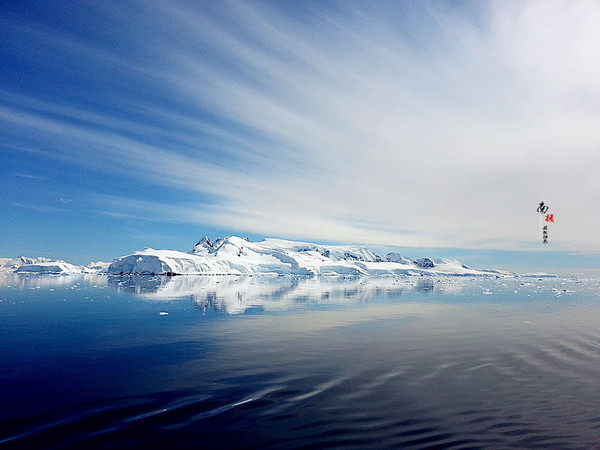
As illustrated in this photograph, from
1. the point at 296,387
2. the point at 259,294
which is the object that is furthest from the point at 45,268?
the point at 296,387

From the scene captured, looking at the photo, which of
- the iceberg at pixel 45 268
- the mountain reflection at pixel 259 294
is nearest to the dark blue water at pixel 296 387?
the mountain reflection at pixel 259 294

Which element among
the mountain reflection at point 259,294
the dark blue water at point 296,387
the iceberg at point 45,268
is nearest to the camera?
the dark blue water at point 296,387

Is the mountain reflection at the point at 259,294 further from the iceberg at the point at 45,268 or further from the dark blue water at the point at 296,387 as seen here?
the iceberg at the point at 45,268

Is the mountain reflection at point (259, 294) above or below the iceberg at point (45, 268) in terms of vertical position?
below

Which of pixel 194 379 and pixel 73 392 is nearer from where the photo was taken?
pixel 73 392

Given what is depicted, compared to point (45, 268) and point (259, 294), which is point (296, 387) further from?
point (45, 268)

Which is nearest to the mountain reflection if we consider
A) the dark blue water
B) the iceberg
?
the dark blue water

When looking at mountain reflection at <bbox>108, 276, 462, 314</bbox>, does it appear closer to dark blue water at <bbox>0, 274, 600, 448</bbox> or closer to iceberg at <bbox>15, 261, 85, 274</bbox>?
dark blue water at <bbox>0, 274, 600, 448</bbox>

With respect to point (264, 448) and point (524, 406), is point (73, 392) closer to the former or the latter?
point (264, 448)

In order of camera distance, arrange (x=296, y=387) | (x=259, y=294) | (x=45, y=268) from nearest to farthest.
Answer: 1. (x=296, y=387)
2. (x=259, y=294)
3. (x=45, y=268)

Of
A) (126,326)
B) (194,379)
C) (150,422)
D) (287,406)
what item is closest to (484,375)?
(287,406)

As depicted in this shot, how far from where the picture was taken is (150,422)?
23.8ft

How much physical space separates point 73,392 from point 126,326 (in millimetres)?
11060

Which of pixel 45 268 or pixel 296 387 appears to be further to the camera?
pixel 45 268
